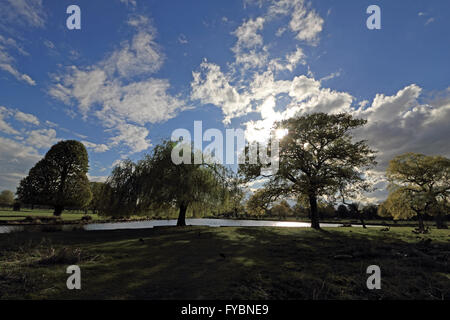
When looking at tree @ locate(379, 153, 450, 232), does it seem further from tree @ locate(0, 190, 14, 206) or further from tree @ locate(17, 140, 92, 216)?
tree @ locate(0, 190, 14, 206)

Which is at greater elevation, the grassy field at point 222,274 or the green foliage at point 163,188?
Result: the green foliage at point 163,188

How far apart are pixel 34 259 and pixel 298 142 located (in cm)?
2291

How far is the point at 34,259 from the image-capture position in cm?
836

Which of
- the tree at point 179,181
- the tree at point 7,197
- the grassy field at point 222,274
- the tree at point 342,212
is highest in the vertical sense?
the tree at point 179,181

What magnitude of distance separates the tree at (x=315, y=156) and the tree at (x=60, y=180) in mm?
31330

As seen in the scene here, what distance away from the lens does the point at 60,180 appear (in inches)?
1363

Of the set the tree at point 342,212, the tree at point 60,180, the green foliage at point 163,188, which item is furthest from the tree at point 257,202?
the tree at point 342,212

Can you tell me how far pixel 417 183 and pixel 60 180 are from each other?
58185 millimetres

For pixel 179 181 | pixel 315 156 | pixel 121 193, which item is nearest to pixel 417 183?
pixel 315 156

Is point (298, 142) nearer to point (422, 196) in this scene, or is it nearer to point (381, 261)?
point (381, 261)

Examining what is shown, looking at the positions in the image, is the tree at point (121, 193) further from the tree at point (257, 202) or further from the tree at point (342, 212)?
the tree at point (342, 212)

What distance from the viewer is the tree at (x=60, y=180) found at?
107ft

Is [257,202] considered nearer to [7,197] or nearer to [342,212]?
[342,212]
